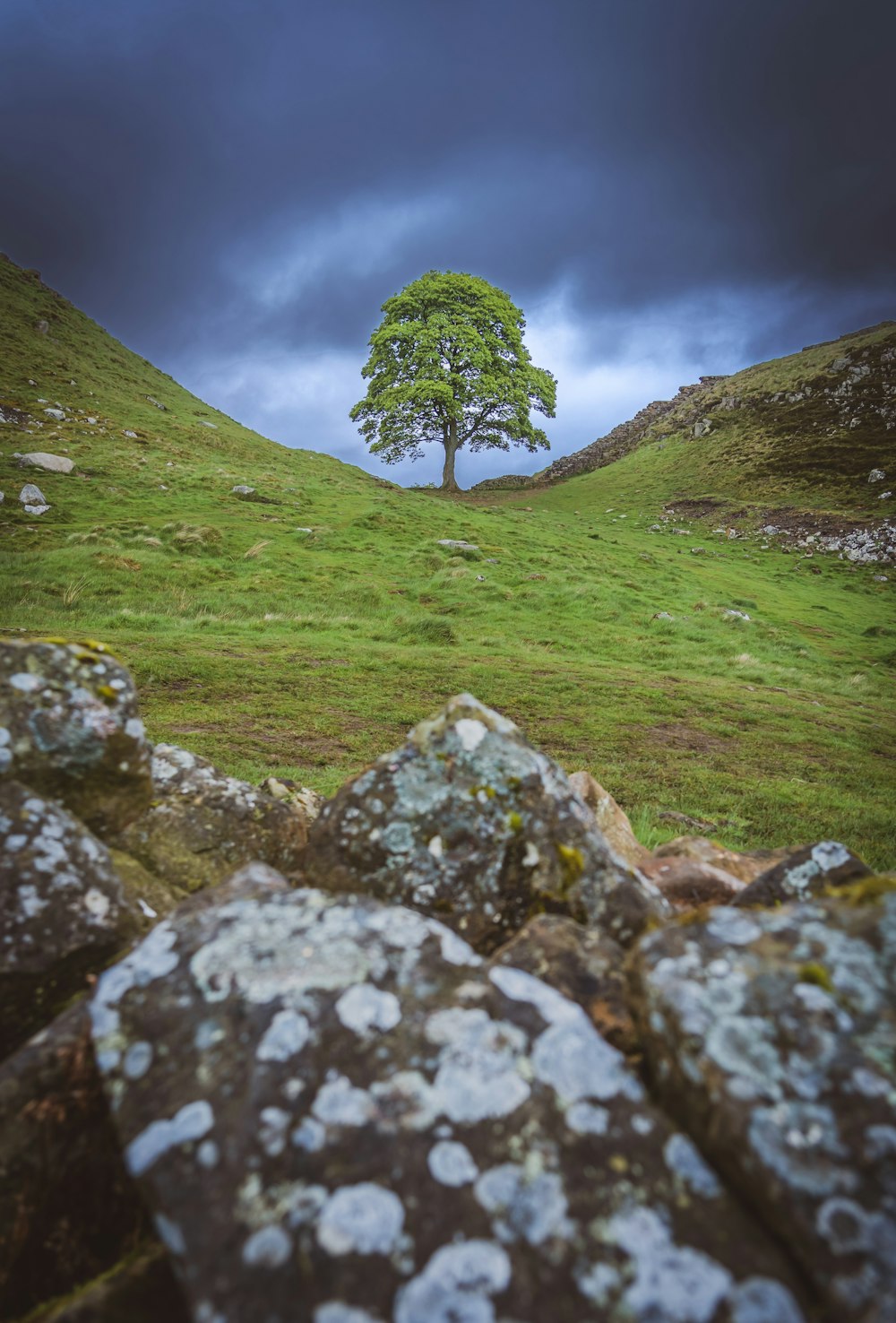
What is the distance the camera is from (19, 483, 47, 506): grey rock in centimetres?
2714

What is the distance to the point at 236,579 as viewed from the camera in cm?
2286

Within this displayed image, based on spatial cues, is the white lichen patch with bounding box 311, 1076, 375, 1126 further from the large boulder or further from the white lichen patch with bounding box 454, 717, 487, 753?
the white lichen patch with bounding box 454, 717, 487, 753

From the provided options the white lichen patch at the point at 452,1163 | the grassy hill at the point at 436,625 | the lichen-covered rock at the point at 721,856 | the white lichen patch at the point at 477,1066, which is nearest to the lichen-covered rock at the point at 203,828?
the white lichen patch at the point at 477,1066

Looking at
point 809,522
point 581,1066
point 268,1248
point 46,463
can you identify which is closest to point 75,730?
point 268,1248

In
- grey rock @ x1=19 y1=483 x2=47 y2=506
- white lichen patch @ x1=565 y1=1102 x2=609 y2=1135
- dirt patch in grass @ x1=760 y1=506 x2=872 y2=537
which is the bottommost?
white lichen patch @ x1=565 y1=1102 x2=609 y2=1135

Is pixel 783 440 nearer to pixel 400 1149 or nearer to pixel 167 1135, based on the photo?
pixel 400 1149

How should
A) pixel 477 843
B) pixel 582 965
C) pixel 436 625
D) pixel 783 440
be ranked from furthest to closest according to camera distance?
pixel 783 440 → pixel 436 625 → pixel 477 843 → pixel 582 965

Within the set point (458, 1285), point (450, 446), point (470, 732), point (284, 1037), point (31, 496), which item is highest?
point (450, 446)

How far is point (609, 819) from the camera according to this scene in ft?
20.5

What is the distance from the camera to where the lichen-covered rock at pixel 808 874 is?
3.74 metres

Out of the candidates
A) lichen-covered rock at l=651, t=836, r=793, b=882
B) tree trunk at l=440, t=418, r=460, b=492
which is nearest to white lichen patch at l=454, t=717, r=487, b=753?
lichen-covered rock at l=651, t=836, r=793, b=882

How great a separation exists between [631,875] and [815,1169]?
191 cm

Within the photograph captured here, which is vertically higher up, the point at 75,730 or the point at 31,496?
the point at 31,496

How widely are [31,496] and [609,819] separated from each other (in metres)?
31.6
